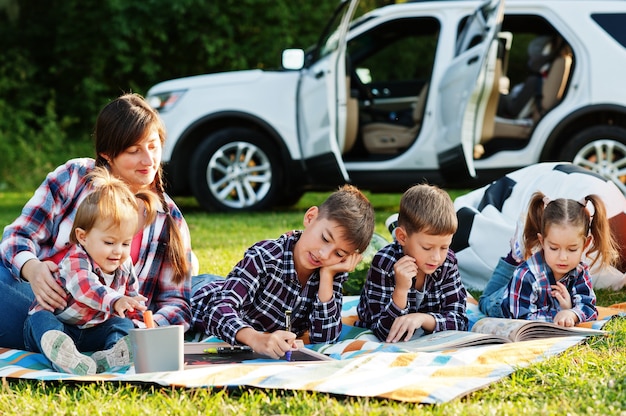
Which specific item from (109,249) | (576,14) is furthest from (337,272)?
(576,14)

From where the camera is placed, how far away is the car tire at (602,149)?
8.55 m

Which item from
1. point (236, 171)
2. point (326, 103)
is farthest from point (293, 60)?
point (236, 171)

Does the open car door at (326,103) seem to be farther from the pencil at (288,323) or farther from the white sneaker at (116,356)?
the white sneaker at (116,356)

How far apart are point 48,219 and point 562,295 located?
221 cm

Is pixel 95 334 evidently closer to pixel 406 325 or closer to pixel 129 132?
pixel 129 132

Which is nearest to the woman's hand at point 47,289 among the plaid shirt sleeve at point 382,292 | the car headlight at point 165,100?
the plaid shirt sleeve at point 382,292

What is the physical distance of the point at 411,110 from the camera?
31.0 feet

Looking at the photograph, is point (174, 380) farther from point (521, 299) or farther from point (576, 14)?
point (576, 14)

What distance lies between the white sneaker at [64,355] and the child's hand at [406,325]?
3.95 feet

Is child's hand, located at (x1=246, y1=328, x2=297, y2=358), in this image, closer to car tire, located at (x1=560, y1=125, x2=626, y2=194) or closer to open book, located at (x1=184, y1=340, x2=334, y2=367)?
open book, located at (x1=184, y1=340, x2=334, y2=367)

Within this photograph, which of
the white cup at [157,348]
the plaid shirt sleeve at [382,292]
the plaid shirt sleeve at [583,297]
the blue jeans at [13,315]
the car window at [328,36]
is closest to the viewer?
the white cup at [157,348]

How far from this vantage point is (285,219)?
8914mm

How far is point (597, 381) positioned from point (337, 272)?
111 centimetres

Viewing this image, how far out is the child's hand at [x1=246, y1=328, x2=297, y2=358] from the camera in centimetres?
334
